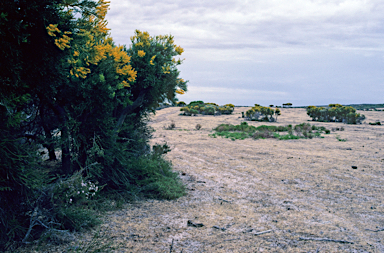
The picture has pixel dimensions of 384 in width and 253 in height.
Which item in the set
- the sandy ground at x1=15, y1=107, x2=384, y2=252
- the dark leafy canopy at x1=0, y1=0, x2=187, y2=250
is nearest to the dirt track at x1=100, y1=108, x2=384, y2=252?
the sandy ground at x1=15, y1=107, x2=384, y2=252

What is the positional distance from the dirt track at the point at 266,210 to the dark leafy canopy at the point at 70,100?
2.88 feet

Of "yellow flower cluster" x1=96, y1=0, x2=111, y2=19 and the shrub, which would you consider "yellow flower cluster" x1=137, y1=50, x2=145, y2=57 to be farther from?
the shrub

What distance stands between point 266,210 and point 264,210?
0.14ft

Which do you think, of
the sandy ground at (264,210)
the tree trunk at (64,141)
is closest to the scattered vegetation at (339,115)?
the sandy ground at (264,210)

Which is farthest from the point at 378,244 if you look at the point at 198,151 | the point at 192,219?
the point at 198,151

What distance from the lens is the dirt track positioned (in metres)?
4.23

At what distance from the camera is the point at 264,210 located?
5762 mm

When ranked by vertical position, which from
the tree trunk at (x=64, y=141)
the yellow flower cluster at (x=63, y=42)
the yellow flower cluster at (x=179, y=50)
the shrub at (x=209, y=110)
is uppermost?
the yellow flower cluster at (x=179, y=50)

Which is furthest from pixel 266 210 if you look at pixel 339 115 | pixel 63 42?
pixel 339 115

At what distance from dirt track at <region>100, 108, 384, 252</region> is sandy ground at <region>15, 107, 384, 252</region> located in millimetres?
14

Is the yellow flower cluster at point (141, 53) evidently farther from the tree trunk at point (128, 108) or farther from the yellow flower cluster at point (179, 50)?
the yellow flower cluster at point (179, 50)

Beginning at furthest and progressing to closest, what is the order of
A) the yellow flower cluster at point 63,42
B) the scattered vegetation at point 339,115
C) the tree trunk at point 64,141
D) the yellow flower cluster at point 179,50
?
the scattered vegetation at point 339,115 → the yellow flower cluster at point 179,50 → the tree trunk at point 64,141 → the yellow flower cluster at point 63,42

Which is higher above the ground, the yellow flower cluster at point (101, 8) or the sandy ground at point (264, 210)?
the yellow flower cluster at point (101, 8)

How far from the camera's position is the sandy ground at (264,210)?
4.22m
